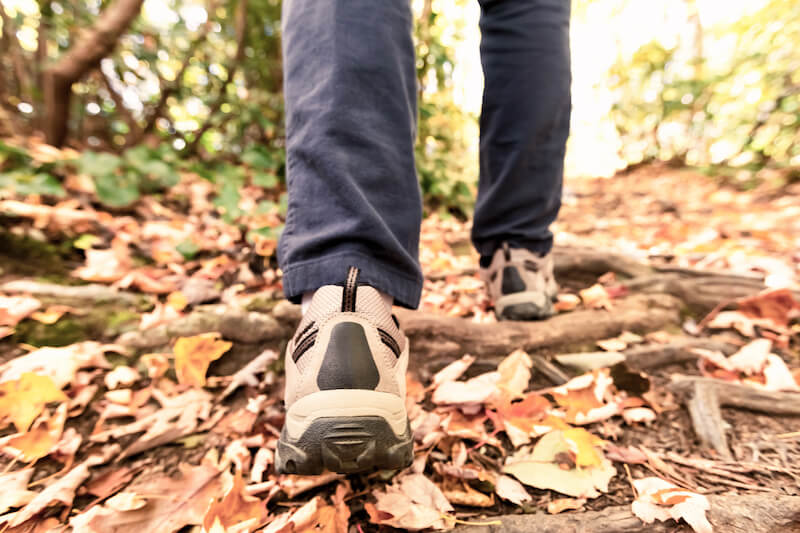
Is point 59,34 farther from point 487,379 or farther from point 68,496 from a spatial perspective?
point 487,379

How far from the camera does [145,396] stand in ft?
3.39

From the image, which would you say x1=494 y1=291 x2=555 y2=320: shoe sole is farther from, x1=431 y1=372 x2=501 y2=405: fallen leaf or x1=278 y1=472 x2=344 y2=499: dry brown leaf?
x1=278 y1=472 x2=344 y2=499: dry brown leaf

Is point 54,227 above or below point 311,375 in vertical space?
above

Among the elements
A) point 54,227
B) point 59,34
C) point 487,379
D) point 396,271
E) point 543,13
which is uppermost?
point 59,34

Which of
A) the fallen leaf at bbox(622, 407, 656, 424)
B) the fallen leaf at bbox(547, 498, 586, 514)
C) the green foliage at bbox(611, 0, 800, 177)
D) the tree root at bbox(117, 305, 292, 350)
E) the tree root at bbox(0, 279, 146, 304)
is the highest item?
the green foliage at bbox(611, 0, 800, 177)

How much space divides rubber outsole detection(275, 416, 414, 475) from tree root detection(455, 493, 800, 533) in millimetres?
215

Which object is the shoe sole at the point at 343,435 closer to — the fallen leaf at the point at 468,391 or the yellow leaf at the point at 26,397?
the fallen leaf at the point at 468,391

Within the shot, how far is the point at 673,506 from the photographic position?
692 mm

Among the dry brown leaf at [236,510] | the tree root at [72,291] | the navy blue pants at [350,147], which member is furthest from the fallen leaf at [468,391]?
the tree root at [72,291]

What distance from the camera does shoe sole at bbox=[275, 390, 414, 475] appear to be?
65 cm

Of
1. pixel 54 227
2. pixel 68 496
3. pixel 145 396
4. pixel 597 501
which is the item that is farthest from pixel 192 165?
pixel 597 501

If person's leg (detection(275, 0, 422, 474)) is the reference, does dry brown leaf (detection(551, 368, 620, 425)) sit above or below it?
below

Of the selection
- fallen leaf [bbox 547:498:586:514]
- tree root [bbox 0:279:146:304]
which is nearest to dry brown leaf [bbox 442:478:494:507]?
fallen leaf [bbox 547:498:586:514]

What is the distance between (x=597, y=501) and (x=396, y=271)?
0.61 meters
